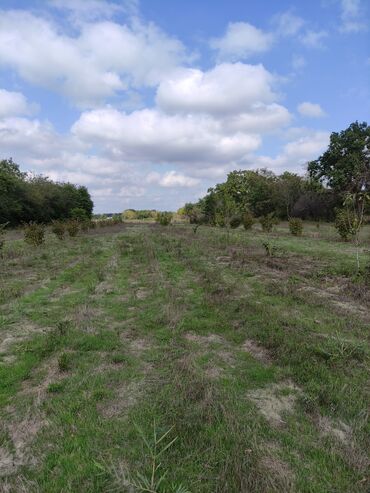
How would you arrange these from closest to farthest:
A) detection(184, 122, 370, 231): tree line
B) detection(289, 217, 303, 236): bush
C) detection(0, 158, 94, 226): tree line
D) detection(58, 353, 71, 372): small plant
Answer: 1. detection(58, 353, 71, 372): small plant
2. detection(289, 217, 303, 236): bush
3. detection(184, 122, 370, 231): tree line
4. detection(0, 158, 94, 226): tree line

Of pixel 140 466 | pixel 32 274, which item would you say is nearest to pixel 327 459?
pixel 140 466

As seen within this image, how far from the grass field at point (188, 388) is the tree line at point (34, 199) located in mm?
28238

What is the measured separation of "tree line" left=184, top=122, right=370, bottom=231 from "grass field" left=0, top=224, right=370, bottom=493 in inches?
568

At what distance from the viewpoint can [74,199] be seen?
47031 millimetres

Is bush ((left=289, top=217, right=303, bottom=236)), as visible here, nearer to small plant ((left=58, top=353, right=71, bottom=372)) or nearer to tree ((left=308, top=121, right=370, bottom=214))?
tree ((left=308, top=121, right=370, bottom=214))

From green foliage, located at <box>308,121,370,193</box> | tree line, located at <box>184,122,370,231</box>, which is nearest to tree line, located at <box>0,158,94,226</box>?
tree line, located at <box>184,122,370,231</box>

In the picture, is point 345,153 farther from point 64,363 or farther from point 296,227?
point 64,363

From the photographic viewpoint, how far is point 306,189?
3975 centimetres

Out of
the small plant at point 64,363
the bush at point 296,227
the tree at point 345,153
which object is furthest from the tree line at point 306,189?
the small plant at point 64,363

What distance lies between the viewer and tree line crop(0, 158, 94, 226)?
110ft

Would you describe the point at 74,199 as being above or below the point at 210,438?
above

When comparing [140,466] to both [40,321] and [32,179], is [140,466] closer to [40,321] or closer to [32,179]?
[40,321]

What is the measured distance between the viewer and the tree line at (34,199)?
1325 inches

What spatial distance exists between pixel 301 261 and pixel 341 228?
848 cm
